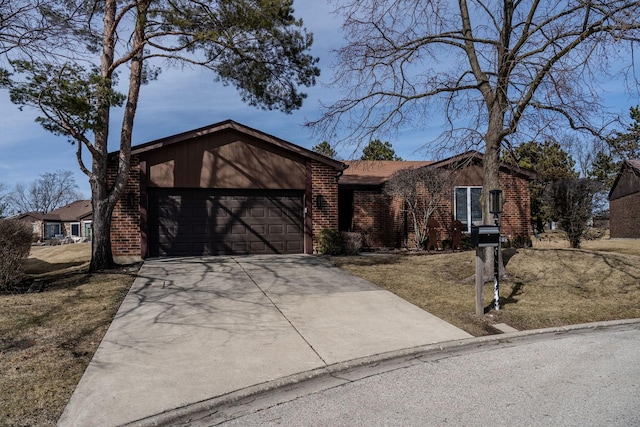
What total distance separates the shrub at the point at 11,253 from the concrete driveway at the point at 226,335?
2450mm

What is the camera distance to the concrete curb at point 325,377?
13.3 ft

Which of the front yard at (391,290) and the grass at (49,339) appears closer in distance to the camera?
the grass at (49,339)

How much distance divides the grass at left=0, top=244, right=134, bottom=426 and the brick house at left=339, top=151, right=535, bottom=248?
32.1 feet

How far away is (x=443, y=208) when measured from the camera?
693 inches

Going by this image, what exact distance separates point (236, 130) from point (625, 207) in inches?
1067

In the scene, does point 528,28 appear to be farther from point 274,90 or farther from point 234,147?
point 234,147

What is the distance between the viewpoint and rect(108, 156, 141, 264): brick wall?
1329cm

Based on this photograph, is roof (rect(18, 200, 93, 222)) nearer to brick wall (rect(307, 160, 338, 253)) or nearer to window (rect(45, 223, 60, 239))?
window (rect(45, 223, 60, 239))

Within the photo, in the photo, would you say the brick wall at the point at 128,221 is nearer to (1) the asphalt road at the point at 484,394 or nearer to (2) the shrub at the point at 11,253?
(2) the shrub at the point at 11,253

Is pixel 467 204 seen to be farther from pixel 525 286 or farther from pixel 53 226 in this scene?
pixel 53 226

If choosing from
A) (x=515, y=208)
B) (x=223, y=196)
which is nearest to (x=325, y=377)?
(x=223, y=196)

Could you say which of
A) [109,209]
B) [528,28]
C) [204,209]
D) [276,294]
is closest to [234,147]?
[204,209]

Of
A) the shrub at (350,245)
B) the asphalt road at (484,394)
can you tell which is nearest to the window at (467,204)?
the shrub at (350,245)

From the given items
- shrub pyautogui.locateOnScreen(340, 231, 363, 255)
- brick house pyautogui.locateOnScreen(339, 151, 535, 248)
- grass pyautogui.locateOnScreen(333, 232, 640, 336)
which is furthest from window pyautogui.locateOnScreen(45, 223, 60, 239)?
grass pyautogui.locateOnScreen(333, 232, 640, 336)
